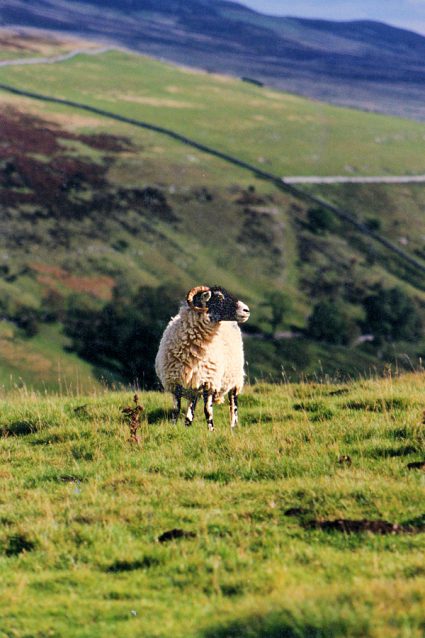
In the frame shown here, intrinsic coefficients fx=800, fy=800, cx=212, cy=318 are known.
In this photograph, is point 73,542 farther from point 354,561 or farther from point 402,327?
point 402,327

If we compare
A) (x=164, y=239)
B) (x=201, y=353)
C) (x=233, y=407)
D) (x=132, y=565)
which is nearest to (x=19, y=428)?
(x=201, y=353)

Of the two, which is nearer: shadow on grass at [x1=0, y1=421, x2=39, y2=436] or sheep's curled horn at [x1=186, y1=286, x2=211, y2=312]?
shadow on grass at [x1=0, y1=421, x2=39, y2=436]

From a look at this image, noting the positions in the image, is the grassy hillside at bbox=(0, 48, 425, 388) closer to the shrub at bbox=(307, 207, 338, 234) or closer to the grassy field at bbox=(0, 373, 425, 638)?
the shrub at bbox=(307, 207, 338, 234)

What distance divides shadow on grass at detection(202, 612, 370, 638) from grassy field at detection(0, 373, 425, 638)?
0.01 metres

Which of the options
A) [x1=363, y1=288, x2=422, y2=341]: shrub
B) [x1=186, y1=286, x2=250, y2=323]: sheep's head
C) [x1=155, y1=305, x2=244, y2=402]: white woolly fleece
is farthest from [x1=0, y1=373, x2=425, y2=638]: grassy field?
[x1=363, y1=288, x2=422, y2=341]: shrub

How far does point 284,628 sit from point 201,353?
9483 millimetres

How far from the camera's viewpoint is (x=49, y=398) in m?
17.8

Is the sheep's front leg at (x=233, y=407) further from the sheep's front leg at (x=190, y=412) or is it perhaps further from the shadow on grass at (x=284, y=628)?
the shadow on grass at (x=284, y=628)

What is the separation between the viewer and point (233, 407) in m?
16.2

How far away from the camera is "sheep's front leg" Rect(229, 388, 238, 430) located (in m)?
15.5

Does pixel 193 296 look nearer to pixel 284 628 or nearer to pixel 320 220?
pixel 284 628

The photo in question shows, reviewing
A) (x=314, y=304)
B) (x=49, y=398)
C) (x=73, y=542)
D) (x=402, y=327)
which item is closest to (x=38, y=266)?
(x=314, y=304)

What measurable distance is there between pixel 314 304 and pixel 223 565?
132 meters

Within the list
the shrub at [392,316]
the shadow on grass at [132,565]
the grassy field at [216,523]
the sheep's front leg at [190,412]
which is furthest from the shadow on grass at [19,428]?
the shrub at [392,316]
